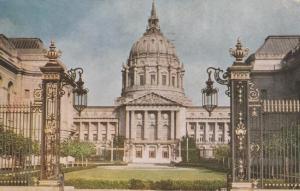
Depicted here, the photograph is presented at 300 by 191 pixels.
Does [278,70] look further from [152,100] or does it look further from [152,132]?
[152,132]

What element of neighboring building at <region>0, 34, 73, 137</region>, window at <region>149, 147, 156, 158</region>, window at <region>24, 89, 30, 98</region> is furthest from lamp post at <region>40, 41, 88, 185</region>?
window at <region>149, 147, 156, 158</region>

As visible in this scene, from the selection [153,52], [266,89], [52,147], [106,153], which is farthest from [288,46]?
[153,52]

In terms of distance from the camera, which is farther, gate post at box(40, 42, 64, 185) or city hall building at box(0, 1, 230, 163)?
city hall building at box(0, 1, 230, 163)

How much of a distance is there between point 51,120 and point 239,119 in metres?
6.81

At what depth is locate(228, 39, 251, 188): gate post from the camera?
19172 mm

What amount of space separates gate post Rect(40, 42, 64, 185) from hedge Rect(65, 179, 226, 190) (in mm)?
7851

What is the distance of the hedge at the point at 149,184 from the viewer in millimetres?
27484

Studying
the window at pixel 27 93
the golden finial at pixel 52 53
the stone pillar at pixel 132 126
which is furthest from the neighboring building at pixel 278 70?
the stone pillar at pixel 132 126

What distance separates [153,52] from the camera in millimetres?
127812

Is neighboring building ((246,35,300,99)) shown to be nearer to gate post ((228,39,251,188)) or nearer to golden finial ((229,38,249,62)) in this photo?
golden finial ((229,38,249,62))

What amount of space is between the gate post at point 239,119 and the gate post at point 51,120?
6336 millimetres

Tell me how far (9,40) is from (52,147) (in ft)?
155

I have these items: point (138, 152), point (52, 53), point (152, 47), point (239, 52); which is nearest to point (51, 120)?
point (52, 53)

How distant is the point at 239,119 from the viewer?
19375mm
